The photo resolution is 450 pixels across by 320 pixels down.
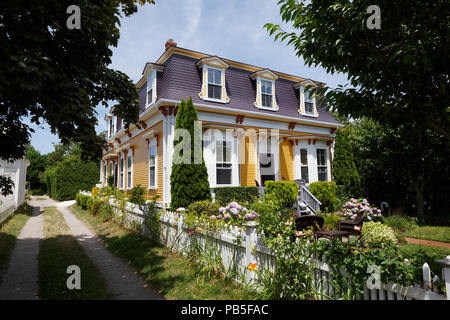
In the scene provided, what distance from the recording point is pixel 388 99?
414cm

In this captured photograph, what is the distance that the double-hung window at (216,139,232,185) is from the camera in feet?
40.6

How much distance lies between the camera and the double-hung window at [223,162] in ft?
40.6

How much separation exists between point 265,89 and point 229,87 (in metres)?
2.37

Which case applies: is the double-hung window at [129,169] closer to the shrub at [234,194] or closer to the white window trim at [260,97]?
the shrub at [234,194]

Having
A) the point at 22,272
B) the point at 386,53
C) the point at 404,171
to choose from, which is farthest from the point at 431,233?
the point at 22,272

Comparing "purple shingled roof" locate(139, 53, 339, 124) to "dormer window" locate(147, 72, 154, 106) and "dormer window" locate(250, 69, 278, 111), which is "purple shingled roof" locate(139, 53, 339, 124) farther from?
"dormer window" locate(147, 72, 154, 106)

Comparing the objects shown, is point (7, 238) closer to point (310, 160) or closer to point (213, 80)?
point (213, 80)

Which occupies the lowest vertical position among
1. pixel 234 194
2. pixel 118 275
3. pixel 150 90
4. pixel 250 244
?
pixel 118 275

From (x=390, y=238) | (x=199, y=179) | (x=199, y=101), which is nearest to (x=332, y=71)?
(x=390, y=238)

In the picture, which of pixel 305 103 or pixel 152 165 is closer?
pixel 152 165

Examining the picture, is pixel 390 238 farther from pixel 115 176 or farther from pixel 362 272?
pixel 115 176

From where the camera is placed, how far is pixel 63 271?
5500 mm

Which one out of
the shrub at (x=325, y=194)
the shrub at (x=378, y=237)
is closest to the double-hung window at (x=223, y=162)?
the shrub at (x=325, y=194)

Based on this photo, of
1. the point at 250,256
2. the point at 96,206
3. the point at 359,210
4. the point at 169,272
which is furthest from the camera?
the point at 96,206
